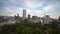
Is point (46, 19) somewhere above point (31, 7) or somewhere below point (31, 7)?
below

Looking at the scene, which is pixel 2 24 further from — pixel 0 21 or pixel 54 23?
pixel 54 23

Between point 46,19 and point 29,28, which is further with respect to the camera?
point 46,19

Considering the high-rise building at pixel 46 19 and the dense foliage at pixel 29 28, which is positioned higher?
the high-rise building at pixel 46 19

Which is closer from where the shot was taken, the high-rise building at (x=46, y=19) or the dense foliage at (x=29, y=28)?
the dense foliage at (x=29, y=28)

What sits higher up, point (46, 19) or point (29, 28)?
point (46, 19)

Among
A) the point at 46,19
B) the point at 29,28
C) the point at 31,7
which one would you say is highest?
the point at 31,7

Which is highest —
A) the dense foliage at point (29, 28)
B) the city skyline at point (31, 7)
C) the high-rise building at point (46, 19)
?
the city skyline at point (31, 7)
